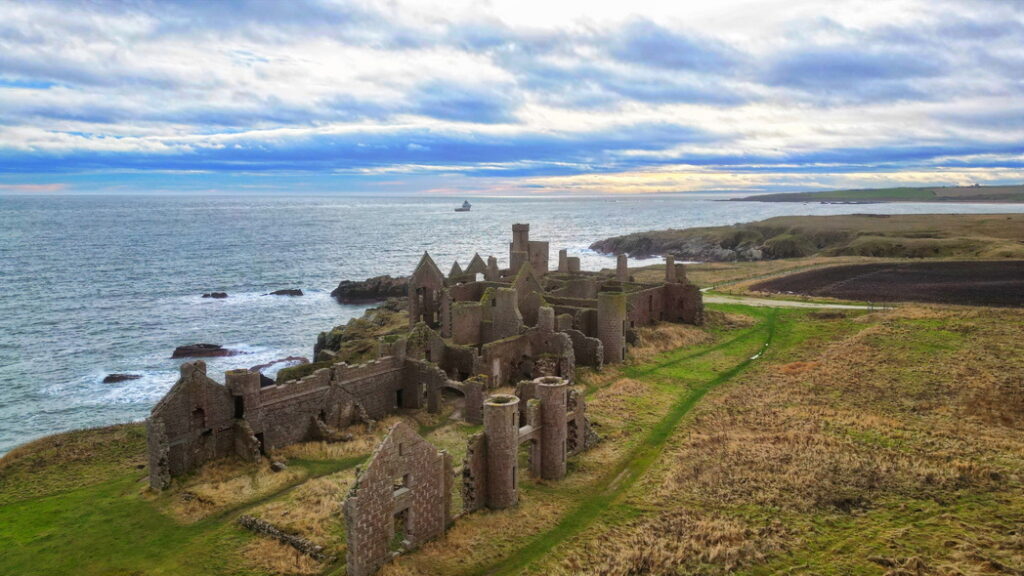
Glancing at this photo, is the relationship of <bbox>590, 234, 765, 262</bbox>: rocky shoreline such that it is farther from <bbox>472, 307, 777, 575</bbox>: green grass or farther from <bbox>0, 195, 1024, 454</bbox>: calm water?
<bbox>472, 307, 777, 575</bbox>: green grass

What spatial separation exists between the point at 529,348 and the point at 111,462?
20335 mm

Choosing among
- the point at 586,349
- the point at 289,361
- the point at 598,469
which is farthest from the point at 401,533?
the point at 289,361

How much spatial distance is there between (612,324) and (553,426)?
1602 centimetres

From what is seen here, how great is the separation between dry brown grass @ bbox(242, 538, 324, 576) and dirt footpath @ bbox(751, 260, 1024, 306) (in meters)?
53.9

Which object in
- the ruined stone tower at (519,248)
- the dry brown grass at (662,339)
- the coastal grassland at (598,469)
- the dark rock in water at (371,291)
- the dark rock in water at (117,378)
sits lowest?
the dark rock in water at (117,378)

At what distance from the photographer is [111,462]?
27.1 metres

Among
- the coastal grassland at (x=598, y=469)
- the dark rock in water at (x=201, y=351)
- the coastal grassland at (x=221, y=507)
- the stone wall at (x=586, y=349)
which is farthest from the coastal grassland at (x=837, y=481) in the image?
the dark rock in water at (x=201, y=351)

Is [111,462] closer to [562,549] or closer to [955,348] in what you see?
[562,549]

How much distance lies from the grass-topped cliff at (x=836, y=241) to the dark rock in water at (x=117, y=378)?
9618 cm

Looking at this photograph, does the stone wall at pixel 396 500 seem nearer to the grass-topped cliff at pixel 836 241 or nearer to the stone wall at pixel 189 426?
the stone wall at pixel 189 426

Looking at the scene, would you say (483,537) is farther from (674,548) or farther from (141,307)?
(141,307)

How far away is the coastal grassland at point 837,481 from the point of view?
17.0 meters

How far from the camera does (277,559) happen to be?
1789cm

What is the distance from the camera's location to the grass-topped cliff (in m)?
91.1
